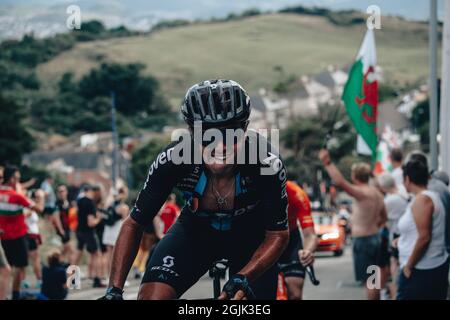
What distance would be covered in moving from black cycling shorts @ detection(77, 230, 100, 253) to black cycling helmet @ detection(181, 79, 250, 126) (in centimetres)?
1268

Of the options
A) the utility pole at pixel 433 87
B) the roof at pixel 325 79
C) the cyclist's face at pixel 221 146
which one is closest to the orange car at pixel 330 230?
the utility pole at pixel 433 87

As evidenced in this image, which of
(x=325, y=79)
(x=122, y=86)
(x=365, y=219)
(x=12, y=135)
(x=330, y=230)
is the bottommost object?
(x=325, y=79)

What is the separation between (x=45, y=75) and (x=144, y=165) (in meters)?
73.5

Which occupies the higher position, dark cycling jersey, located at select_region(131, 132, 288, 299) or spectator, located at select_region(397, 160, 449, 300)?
dark cycling jersey, located at select_region(131, 132, 288, 299)

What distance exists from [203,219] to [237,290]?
3.05 feet

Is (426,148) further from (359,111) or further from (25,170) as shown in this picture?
(359,111)

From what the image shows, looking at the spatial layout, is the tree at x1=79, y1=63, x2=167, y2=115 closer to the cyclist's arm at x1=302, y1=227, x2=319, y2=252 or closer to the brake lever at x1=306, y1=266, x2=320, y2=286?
the cyclist's arm at x1=302, y1=227, x2=319, y2=252

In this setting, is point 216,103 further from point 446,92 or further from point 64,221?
point 64,221

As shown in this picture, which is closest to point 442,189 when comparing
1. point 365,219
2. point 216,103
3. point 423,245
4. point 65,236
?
point 423,245

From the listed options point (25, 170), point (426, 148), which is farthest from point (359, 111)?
point (426, 148)

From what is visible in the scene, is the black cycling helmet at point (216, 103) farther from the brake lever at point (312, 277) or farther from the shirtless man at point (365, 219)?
the shirtless man at point (365, 219)

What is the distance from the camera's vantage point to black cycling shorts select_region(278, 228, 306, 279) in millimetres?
9148

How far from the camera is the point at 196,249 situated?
5.34 metres

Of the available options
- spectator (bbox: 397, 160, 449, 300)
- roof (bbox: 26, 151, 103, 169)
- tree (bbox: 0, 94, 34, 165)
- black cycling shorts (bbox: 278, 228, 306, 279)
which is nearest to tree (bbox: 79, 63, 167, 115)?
roof (bbox: 26, 151, 103, 169)
